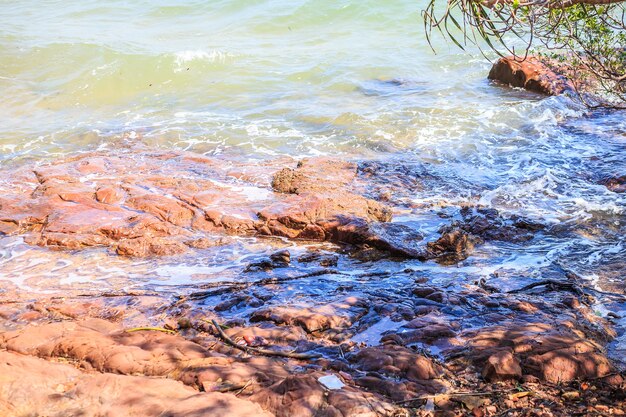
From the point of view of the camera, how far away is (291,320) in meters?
4.87

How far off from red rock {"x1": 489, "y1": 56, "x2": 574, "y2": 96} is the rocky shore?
759 centimetres

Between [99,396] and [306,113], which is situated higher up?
[99,396]

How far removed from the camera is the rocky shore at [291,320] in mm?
3455

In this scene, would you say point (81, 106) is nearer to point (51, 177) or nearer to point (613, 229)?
point (51, 177)

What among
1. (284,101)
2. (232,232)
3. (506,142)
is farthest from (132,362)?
(284,101)

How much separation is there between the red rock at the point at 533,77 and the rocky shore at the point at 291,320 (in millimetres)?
7588

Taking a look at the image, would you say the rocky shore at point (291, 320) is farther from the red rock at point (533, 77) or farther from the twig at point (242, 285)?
the red rock at point (533, 77)

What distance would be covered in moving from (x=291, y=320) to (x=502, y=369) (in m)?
1.67

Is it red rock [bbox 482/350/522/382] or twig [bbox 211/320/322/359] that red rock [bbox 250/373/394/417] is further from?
red rock [bbox 482/350/522/382]

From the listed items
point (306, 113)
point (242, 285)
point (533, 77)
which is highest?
point (533, 77)

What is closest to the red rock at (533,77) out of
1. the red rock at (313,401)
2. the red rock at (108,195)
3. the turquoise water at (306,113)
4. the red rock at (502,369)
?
the turquoise water at (306,113)

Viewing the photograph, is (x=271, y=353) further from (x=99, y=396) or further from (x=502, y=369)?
(x=502, y=369)

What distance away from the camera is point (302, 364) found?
4109 mm

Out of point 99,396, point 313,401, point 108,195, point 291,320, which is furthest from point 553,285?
point 108,195
